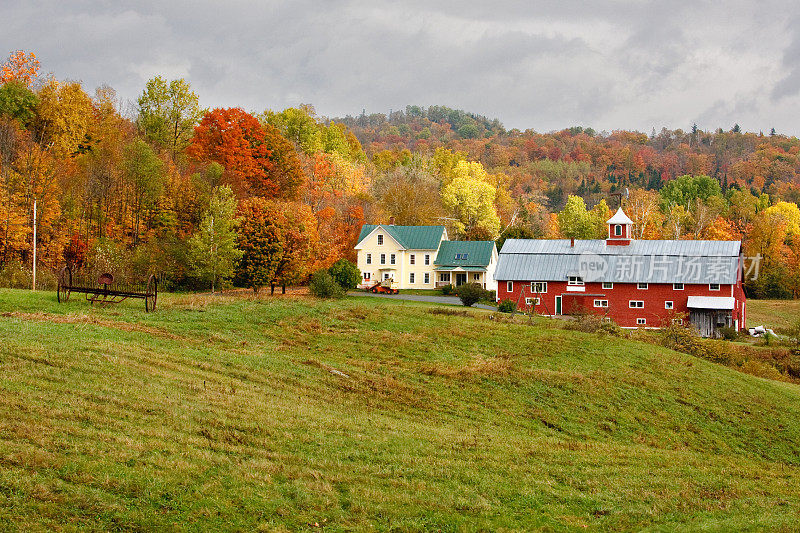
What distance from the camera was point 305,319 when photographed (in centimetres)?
3303

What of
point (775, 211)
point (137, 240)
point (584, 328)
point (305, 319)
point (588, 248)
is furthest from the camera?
point (775, 211)

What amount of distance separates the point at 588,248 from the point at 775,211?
5473 centimetres

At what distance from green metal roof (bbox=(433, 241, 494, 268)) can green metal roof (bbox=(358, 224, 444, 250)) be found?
1212 millimetres

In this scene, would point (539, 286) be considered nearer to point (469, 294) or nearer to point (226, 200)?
point (469, 294)

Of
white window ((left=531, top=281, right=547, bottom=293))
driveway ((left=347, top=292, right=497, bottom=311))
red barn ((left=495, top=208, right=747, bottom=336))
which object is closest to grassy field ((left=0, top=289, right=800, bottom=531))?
red barn ((left=495, top=208, right=747, bottom=336))

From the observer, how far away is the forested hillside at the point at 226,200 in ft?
154

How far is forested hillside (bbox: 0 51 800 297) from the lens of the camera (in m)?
47.0

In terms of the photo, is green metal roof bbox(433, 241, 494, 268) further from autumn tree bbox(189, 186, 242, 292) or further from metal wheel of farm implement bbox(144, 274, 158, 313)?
metal wheel of farm implement bbox(144, 274, 158, 313)

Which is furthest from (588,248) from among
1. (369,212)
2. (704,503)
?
(704,503)

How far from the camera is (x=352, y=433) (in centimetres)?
1557

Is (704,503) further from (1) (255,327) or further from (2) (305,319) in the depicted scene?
(2) (305,319)

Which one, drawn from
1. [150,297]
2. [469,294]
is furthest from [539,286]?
[150,297]

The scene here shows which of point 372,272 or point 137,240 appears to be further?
point 372,272

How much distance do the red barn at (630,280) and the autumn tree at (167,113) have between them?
1404 inches
